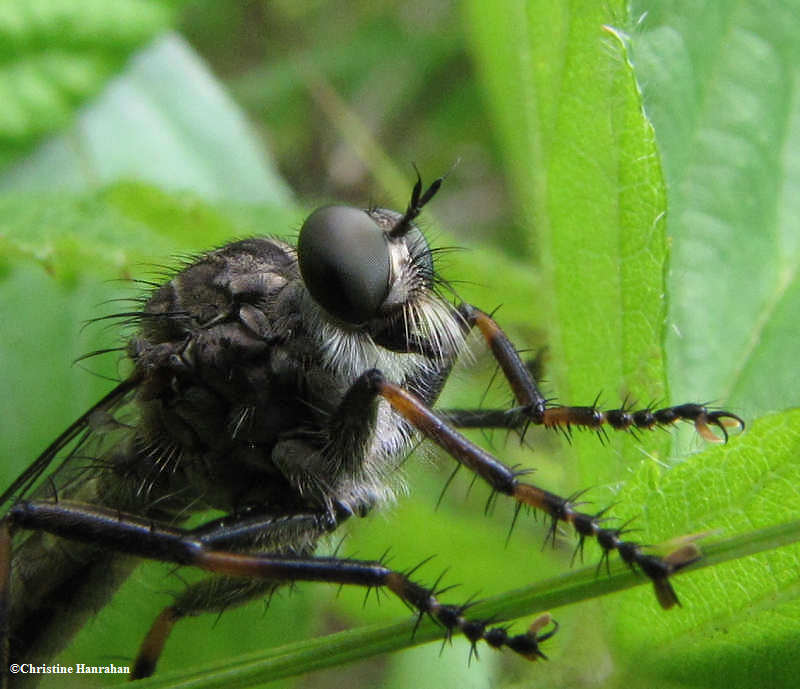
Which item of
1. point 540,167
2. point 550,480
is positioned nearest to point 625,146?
point 540,167

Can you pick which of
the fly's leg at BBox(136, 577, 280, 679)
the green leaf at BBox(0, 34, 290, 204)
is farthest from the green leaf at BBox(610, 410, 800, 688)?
the green leaf at BBox(0, 34, 290, 204)

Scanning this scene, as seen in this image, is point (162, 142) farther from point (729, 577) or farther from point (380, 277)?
point (729, 577)

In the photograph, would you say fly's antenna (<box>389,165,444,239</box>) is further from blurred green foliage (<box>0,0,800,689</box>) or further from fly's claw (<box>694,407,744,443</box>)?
fly's claw (<box>694,407,744,443</box>)

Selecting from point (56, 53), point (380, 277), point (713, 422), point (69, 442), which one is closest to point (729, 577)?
point (713, 422)

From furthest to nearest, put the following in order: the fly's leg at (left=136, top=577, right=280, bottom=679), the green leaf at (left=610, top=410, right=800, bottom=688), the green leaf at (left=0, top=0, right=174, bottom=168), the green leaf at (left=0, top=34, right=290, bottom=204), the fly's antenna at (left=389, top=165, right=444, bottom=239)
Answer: the green leaf at (left=0, top=34, right=290, bottom=204) < the green leaf at (left=0, top=0, right=174, bottom=168) < the fly's leg at (left=136, top=577, right=280, bottom=679) < the fly's antenna at (left=389, top=165, right=444, bottom=239) < the green leaf at (left=610, top=410, right=800, bottom=688)

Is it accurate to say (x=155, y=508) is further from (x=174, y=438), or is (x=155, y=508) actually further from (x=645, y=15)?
(x=645, y=15)
